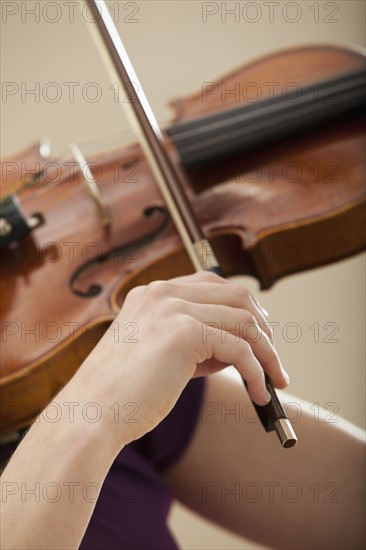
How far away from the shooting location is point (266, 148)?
34.2 inches

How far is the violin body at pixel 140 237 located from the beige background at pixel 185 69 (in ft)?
2.38

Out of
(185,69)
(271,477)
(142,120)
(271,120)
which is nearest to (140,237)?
(142,120)

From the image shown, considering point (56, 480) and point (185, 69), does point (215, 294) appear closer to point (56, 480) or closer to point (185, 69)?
point (56, 480)

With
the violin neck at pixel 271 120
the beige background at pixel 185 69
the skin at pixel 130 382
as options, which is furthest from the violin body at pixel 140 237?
the beige background at pixel 185 69

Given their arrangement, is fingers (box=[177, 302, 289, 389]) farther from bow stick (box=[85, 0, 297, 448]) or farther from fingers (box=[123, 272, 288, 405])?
bow stick (box=[85, 0, 297, 448])

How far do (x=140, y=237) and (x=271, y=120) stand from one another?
0.27 meters

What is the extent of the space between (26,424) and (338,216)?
436 mm

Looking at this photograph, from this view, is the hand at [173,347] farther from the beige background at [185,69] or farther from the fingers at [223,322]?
the beige background at [185,69]

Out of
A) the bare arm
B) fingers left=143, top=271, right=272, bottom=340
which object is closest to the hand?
fingers left=143, top=271, right=272, bottom=340

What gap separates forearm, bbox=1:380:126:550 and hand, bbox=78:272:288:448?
1.1 inches

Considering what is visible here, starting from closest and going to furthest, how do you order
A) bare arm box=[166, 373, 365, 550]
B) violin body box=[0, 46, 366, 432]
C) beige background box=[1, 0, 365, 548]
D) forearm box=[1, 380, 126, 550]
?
forearm box=[1, 380, 126, 550], violin body box=[0, 46, 366, 432], bare arm box=[166, 373, 365, 550], beige background box=[1, 0, 365, 548]

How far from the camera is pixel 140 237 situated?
2.58 ft

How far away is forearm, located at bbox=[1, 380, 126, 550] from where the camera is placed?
0.45 metres

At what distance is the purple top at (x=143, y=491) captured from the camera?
0.70 metres
